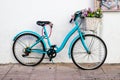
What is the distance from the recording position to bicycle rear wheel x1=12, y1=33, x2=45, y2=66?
743 cm

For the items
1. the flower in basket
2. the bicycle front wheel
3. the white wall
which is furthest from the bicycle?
the white wall

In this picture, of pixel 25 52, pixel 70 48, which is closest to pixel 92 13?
pixel 70 48

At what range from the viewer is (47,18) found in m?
7.38

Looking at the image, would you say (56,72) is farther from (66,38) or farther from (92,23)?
(92,23)

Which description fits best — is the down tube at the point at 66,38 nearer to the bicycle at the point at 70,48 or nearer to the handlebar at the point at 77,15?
the bicycle at the point at 70,48

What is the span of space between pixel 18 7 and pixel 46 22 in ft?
2.66

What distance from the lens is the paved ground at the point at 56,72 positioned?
21.8 ft

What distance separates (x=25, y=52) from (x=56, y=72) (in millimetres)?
944

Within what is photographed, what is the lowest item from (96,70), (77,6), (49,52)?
(96,70)

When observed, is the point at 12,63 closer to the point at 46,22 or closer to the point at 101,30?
the point at 46,22

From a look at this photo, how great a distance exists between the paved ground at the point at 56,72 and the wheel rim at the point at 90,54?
0.65 feet

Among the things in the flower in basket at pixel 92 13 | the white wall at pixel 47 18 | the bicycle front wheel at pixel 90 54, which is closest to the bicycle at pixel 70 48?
the bicycle front wheel at pixel 90 54

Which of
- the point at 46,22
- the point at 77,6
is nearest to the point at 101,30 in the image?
the point at 77,6

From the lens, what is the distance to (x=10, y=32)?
24.5ft
